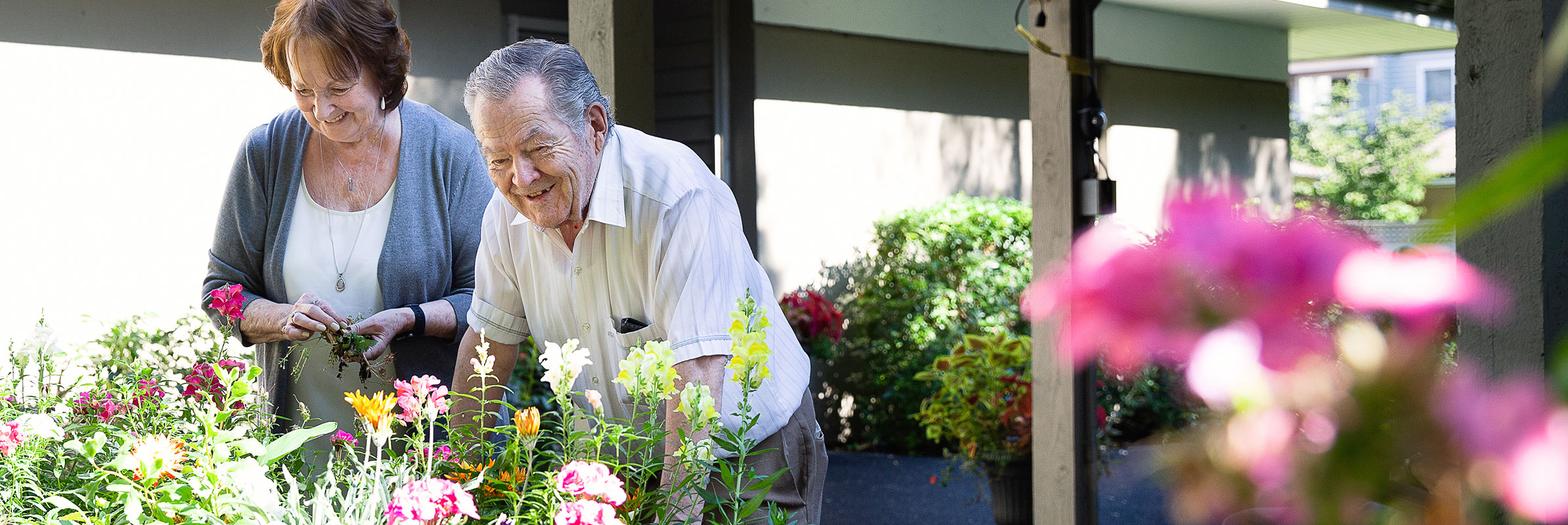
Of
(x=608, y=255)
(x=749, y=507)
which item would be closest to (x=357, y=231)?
(x=608, y=255)

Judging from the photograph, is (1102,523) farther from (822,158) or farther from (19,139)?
(19,139)

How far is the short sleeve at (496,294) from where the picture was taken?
181 cm

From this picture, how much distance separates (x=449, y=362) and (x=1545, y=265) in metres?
1.85

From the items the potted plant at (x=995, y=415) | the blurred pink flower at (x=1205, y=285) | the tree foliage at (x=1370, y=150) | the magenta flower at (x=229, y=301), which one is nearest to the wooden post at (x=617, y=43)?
the magenta flower at (x=229, y=301)

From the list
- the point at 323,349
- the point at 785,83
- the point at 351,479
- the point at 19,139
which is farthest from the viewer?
the point at 785,83

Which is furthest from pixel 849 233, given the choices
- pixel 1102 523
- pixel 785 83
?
pixel 1102 523

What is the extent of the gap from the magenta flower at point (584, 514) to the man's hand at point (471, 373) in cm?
Result: 69

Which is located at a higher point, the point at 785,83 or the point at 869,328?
the point at 785,83

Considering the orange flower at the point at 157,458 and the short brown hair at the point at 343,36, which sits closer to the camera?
the orange flower at the point at 157,458

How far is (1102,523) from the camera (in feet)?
16.4

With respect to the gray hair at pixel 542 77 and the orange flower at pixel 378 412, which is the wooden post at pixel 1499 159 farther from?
the orange flower at pixel 378 412

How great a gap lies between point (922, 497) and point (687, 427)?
13.5 ft

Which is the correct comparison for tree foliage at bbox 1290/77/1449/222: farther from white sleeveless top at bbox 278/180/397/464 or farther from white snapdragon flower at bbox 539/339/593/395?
white snapdragon flower at bbox 539/339/593/395

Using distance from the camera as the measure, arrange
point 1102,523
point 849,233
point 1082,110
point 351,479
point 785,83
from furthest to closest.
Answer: point 849,233
point 785,83
point 1102,523
point 1082,110
point 351,479
